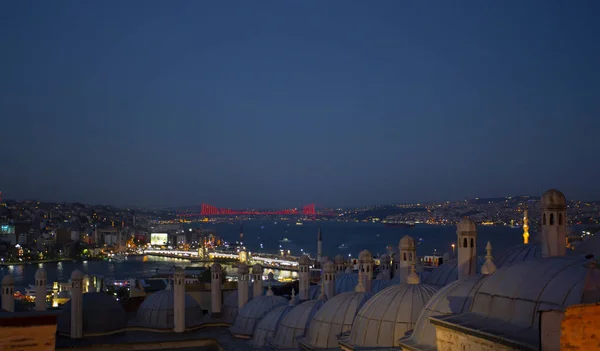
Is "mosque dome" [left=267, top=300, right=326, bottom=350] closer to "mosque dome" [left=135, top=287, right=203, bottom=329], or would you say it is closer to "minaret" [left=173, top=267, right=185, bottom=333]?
"minaret" [left=173, top=267, right=185, bottom=333]

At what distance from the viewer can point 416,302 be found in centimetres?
933

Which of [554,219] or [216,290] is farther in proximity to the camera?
[216,290]

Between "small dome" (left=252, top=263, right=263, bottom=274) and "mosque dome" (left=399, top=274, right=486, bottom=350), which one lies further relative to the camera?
"small dome" (left=252, top=263, right=263, bottom=274)

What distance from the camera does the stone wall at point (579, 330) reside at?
13.0ft

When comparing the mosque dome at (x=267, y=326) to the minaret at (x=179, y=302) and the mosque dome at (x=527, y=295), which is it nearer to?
the minaret at (x=179, y=302)

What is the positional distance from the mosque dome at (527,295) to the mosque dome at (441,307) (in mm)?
970

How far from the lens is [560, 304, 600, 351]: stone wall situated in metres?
3.96

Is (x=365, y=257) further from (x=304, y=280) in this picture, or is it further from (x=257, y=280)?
(x=257, y=280)

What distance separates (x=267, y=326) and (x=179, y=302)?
12.4 ft

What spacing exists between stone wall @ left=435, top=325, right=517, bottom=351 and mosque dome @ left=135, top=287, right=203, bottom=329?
11509mm

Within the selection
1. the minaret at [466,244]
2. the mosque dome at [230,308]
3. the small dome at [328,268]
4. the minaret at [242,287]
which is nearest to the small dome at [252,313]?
the small dome at [328,268]

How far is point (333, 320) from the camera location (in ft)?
36.2

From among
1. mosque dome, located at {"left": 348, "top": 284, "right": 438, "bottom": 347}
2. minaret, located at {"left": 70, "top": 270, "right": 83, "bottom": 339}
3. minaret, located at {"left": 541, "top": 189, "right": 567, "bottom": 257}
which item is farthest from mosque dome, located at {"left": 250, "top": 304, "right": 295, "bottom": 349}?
minaret, located at {"left": 541, "top": 189, "right": 567, "bottom": 257}

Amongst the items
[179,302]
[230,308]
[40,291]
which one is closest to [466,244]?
[179,302]
